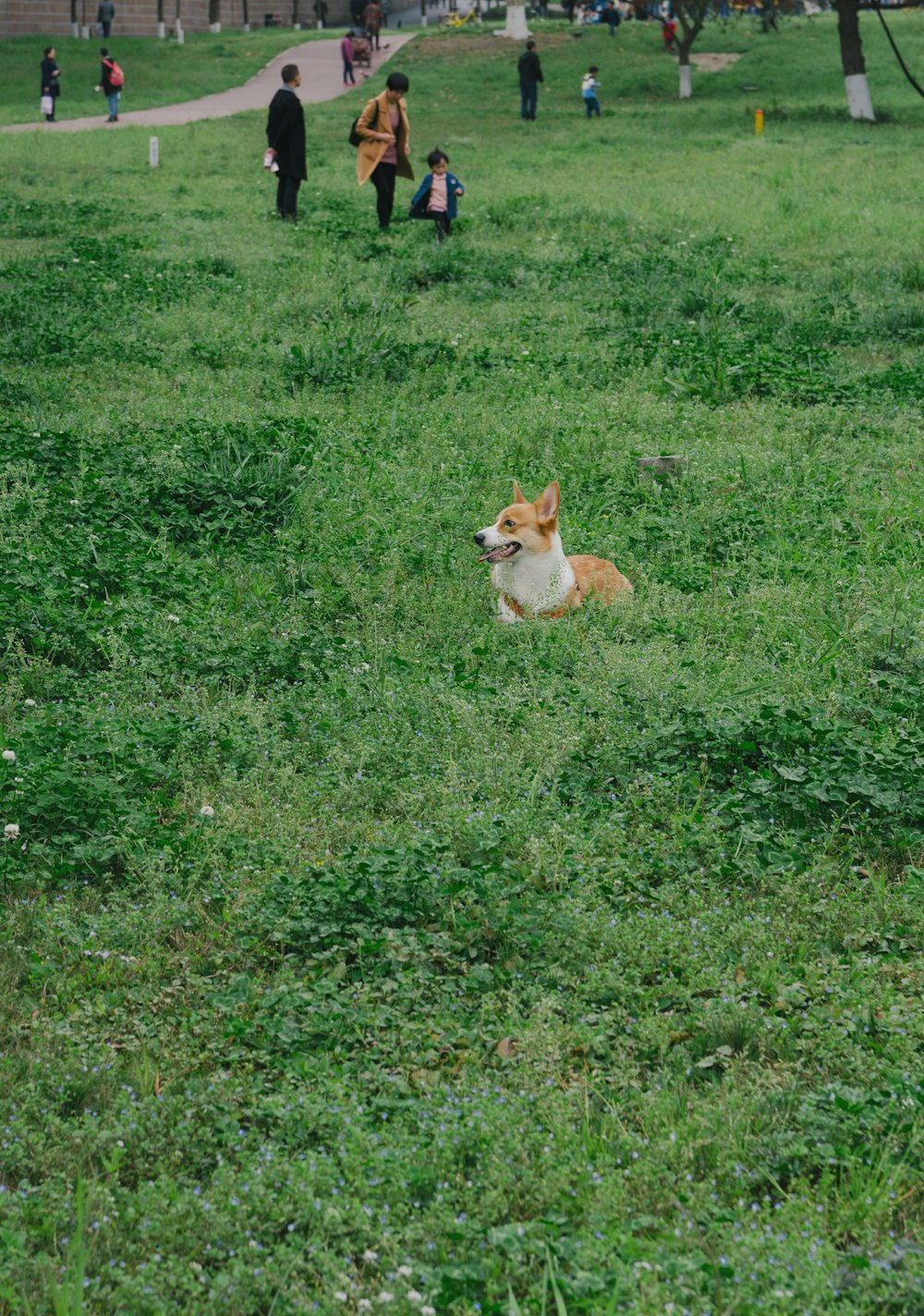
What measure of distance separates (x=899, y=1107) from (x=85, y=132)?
29.3m

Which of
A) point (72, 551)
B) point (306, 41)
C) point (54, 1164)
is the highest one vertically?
point (306, 41)

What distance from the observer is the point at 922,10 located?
49.1 metres

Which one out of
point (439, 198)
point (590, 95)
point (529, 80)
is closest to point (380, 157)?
point (439, 198)

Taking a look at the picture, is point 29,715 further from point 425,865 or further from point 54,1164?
point 54,1164

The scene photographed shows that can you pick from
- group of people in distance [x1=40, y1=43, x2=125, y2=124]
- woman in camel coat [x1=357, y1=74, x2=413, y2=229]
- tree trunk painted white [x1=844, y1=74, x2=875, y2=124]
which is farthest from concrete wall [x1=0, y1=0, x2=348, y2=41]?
woman in camel coat [x1=357, y1=74, x2=413, y2=229]

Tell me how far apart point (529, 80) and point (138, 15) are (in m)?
27.7

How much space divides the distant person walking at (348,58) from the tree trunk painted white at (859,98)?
16263 millimetres

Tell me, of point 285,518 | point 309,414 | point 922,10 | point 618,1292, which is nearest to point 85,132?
point 309,414

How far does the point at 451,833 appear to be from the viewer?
4.96m

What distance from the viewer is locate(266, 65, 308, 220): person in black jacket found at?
16.8 meters

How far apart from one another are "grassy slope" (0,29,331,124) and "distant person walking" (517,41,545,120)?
10652 mm

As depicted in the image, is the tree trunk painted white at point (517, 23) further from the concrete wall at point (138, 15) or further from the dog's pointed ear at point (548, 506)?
the dog's pointed ear at point (548, 506)

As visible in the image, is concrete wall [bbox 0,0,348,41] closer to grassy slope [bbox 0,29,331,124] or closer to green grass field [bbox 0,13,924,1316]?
grassy slope [bbox 0,29,331,124]

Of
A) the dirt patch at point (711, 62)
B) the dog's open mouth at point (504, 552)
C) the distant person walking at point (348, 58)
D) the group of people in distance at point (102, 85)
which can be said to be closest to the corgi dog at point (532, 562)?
the dog's open mouth at point (504, 552)
